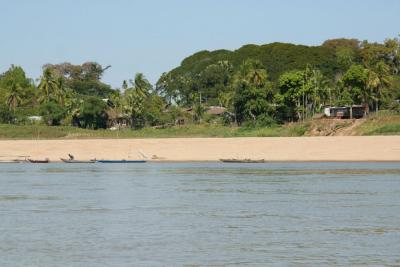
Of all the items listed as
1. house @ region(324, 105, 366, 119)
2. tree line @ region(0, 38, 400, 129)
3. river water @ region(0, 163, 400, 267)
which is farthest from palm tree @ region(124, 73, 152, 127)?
river water @ region(0, 163, 400, 267)

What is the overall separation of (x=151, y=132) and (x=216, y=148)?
17.4m

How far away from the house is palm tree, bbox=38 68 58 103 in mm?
42065

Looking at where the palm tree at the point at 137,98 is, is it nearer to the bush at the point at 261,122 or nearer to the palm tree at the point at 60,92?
the palm tree at the point at 60,92

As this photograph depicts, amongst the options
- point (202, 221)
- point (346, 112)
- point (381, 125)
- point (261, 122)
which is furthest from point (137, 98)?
point (202, 221)

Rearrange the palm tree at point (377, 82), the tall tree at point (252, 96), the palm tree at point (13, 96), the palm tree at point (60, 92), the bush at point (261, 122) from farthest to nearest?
the palm tree at point (13, 96), the palm tree at point (60, 92), the tall tree at point (252, 96), the palm tree at point (377, 82), the bush at point (261, 122)

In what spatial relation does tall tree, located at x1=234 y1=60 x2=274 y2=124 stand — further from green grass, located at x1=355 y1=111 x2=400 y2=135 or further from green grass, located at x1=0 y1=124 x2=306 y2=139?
green grass, located at x1=355 y1=111 x2=400 y2=135

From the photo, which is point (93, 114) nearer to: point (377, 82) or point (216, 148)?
point (216, 148)

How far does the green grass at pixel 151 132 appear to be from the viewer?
9362 cm

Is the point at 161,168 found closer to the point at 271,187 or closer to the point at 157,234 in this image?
the point at 271,187

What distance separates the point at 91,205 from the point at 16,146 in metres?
54.1

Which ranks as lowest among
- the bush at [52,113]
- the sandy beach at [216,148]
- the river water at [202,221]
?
the river water at [202,221]

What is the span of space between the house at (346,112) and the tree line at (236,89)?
0.92 meters

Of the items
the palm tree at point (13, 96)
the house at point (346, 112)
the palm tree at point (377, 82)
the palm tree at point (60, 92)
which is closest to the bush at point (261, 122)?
the house at point (346, 112)

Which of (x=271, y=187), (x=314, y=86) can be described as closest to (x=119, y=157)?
(x=314, y=86)
